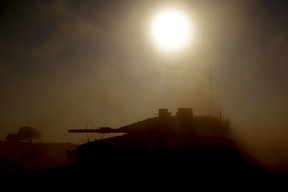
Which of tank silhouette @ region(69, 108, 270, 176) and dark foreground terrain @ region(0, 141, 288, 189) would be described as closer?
dark foreground terrain @ region(0, 141, 288, 189)

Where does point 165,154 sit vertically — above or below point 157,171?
above

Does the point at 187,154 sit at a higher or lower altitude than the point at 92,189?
higher

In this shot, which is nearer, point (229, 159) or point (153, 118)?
point (229, 159)

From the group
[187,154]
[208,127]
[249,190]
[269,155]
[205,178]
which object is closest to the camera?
[249,190]

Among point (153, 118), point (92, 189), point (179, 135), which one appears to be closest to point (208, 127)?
point (153, 118)

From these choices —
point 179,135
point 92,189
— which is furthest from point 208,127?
point 92,189

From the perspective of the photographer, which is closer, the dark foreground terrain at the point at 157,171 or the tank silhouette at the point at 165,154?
the dark foreground terrain at the point at 157,171

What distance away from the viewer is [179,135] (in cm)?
1499

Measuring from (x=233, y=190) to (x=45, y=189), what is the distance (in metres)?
10.5

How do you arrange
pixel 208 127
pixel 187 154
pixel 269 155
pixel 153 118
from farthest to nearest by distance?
pixel 269 155 < pixel 208 127 < pixel 153 118 < pixel 187 154

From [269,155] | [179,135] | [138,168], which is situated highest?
[179,135]

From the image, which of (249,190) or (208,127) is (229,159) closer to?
(249,190)

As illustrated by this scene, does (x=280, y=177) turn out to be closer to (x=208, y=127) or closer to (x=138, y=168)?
(x=138, y=168)

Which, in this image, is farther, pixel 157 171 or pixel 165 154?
pixel 165 154
